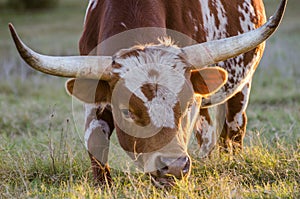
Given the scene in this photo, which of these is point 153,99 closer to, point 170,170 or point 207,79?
point 170,170

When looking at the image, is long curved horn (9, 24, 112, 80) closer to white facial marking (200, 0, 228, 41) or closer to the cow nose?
the cow nose

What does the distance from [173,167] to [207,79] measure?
916 millimetres

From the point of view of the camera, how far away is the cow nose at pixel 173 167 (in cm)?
403

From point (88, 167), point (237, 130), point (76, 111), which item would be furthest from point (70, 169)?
point (76, 111)

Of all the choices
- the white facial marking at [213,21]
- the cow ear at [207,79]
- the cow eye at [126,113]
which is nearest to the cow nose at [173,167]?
the cow eye at [126,113]

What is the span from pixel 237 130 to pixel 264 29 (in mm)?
1995

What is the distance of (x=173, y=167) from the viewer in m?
4.02

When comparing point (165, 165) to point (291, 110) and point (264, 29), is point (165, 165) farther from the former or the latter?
point (291, 110)

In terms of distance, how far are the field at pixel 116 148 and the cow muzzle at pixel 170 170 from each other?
6cm

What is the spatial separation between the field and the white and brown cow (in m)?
0.26

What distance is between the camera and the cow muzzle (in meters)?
4.03

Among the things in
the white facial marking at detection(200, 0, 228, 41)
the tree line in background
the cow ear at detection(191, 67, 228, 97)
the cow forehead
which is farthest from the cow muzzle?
the tree line in background

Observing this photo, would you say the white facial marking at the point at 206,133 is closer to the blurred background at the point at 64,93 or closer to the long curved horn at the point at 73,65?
the blurred background at the point at 64,93

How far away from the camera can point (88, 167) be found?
5.42 meters
